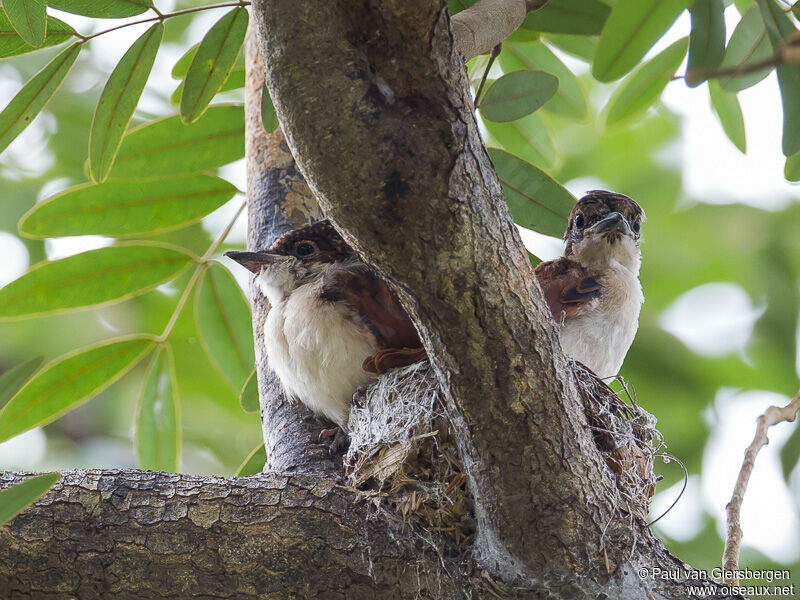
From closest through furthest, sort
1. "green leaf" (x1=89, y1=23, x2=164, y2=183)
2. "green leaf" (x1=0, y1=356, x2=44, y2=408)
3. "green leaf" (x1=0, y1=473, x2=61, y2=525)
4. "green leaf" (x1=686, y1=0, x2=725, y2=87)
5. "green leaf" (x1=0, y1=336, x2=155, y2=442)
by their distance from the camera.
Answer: "green leaf" (x1=0, y1=473, x2=61, y2=525) → "green leaf" (x1=686, y1=0, x2=725, y2=87) → "green leaf" (x1=0, y1=356, x2=44, y2=408) → "green leaf" (x1=89, y1=23, x2=164, y2=183) → "green leaf" (x1=0, y1=336, x2=155, y2=442)

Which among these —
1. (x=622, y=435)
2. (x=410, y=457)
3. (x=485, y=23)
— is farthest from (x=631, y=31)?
(x=410, y=457)

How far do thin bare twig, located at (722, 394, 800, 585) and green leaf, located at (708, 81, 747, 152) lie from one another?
3.21 feet

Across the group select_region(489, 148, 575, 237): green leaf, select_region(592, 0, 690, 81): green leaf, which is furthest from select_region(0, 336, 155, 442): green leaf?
select_region(592, 0, 690, 81): green leaf

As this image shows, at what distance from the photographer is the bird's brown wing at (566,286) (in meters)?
3.88

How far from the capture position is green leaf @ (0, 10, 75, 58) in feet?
9.19

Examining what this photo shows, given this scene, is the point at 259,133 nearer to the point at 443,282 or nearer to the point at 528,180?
the point at 528,180

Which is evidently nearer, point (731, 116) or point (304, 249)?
point (731, 116)

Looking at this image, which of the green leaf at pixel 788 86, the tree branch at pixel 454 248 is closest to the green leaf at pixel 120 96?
the tree branch at pixel 454 248

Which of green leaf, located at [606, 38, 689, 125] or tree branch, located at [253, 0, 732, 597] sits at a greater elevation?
green leaf, located at [606, 38, 689, 125]

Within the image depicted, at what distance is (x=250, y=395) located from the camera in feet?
13.8

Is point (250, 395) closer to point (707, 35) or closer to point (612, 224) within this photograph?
point (612, 224)

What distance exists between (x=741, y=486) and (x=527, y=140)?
186 centimetres

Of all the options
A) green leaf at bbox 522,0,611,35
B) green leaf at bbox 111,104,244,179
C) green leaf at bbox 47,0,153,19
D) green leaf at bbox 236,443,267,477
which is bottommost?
green leaf at bbox 236,443,267,477

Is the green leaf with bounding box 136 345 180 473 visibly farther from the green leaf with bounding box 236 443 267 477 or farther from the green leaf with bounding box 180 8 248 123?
the green leaf with bounding box 180 8 248 123
